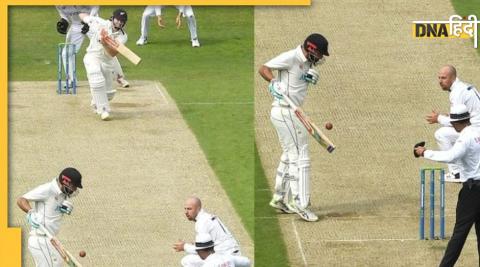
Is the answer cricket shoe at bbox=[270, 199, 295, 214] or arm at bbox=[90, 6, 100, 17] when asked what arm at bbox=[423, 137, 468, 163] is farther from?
arm at bbox=[90, 6, 100, 17]

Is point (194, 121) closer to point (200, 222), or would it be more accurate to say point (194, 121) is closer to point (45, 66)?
point (45, 66)

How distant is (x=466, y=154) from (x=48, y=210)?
5120 mm

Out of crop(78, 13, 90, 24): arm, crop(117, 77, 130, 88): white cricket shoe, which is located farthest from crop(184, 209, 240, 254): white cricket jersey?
crop(117, 77, 130, 88): white cricket shoe

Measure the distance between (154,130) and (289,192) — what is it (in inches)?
171

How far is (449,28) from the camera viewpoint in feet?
97.6

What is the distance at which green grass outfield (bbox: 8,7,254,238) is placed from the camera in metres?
A: 25.7

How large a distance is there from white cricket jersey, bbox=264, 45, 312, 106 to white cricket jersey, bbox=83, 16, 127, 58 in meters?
5.06

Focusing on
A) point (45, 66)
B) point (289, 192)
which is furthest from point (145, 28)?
point (289, 192)

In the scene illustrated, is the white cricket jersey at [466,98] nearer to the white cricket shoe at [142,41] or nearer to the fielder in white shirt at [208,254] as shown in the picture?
the fielder in white shirt at [208,254]

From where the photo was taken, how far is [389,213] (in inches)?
898

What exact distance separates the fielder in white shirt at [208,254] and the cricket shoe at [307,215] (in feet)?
11.1

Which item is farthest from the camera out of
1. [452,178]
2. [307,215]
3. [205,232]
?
[452,178]

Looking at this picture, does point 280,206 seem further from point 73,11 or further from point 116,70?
point 73,11

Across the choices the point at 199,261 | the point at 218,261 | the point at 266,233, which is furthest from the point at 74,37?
the point at 218,261
